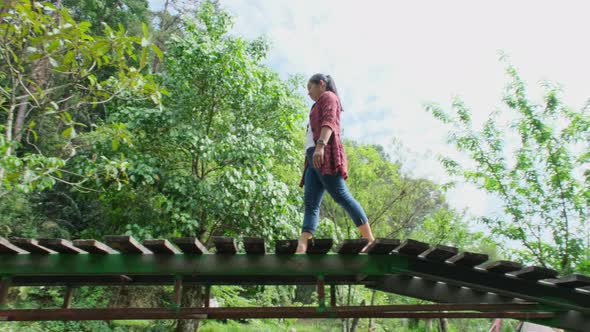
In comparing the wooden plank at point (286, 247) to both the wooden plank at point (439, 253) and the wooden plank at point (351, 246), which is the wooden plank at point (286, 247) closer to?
the wooden plank at point (351, 246)

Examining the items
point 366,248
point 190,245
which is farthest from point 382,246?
point 190,245

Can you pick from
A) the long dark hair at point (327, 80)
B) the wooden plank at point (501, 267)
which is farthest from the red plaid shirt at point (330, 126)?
the wooden plank at point (501, 267)

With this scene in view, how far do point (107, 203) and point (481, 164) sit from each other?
21.0 ft

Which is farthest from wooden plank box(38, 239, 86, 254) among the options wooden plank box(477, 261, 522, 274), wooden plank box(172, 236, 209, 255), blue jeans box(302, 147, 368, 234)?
wooden plank box(477, 261, 522, 274)

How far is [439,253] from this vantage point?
271cm

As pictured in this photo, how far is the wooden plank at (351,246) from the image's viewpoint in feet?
8.77

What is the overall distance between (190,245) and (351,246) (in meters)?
0.97

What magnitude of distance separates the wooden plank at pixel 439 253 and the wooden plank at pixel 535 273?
444 millimetres

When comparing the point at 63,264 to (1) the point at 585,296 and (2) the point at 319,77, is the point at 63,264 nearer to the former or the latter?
(2) the point at 319,77

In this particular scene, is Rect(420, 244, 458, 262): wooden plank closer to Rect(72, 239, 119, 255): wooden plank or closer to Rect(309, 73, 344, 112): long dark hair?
Rect(309, 73, 344, 112): long dark hair

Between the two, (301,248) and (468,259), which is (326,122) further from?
(468,259)

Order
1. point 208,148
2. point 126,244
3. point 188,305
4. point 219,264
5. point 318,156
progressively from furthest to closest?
point 188,305, point 208,148, point 318,156, point 219,264, point 126,244

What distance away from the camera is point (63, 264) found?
2.84 m

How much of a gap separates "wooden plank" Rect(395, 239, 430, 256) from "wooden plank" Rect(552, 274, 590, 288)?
2.94 feet
